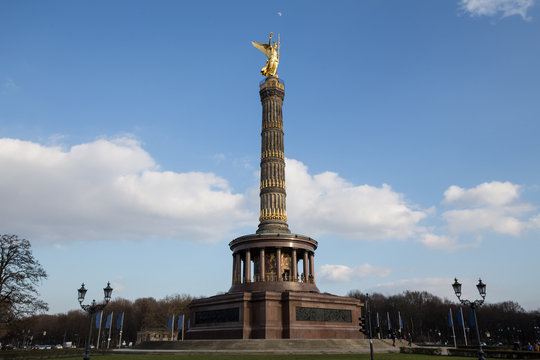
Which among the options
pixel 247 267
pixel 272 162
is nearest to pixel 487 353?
pixel 247 267

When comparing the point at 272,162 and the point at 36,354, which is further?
the point at 272,162

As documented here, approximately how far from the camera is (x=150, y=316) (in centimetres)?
8625

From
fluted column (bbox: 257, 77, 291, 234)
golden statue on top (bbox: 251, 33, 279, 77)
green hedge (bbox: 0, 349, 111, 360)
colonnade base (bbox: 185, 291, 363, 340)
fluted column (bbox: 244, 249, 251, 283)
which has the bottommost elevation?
green hedge (bbox: 0, 349, 111, 360)

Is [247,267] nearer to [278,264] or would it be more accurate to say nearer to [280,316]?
[278,264]

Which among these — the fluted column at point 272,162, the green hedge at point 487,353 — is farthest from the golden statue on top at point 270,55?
the green hedge at point 487,353

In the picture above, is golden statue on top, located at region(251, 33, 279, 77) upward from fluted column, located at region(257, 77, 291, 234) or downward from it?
upward

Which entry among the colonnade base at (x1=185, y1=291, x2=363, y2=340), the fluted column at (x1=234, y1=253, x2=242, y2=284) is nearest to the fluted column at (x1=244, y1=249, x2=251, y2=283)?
the fluted column at (x1=234, y1=253, x2=242, y2=284)

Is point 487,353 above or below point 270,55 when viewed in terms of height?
below

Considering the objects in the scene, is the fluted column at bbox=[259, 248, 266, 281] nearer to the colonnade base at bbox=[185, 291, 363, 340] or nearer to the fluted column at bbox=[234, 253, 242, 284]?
the colonnade base at bbox=[185, 291, 363, 340]

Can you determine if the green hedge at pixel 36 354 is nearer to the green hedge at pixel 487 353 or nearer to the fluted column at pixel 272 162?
the fluted column at pixel 272 162

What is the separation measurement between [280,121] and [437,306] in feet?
239

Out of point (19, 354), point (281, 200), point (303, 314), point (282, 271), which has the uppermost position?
point (281, 200)

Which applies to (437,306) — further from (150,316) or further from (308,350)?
(308,350)

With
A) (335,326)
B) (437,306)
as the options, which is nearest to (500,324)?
(437,306)
